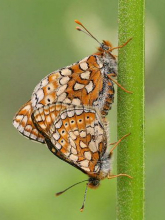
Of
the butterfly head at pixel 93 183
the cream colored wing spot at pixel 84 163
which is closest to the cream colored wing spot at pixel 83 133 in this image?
the cream colored wing spot at pixel 84 163

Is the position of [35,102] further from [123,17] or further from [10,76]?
[10,76]

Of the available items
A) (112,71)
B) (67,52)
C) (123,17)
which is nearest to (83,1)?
(112,71)

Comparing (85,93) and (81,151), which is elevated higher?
(85,93)

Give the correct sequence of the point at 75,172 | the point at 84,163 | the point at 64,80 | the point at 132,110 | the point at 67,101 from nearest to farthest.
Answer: the point at 132,110 → the point at 84,163 → the point at 67,101 → the point at 64,80 → the point at 75,172

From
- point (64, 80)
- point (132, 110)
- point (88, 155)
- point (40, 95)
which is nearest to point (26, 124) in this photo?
point (40, 95)

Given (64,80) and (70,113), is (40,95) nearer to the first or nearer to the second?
(64,80)

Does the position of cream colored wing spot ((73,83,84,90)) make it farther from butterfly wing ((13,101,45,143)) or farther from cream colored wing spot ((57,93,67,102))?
butterfly wing ((13,101,45,143))

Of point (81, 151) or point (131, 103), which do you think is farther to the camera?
point (81, 151)
